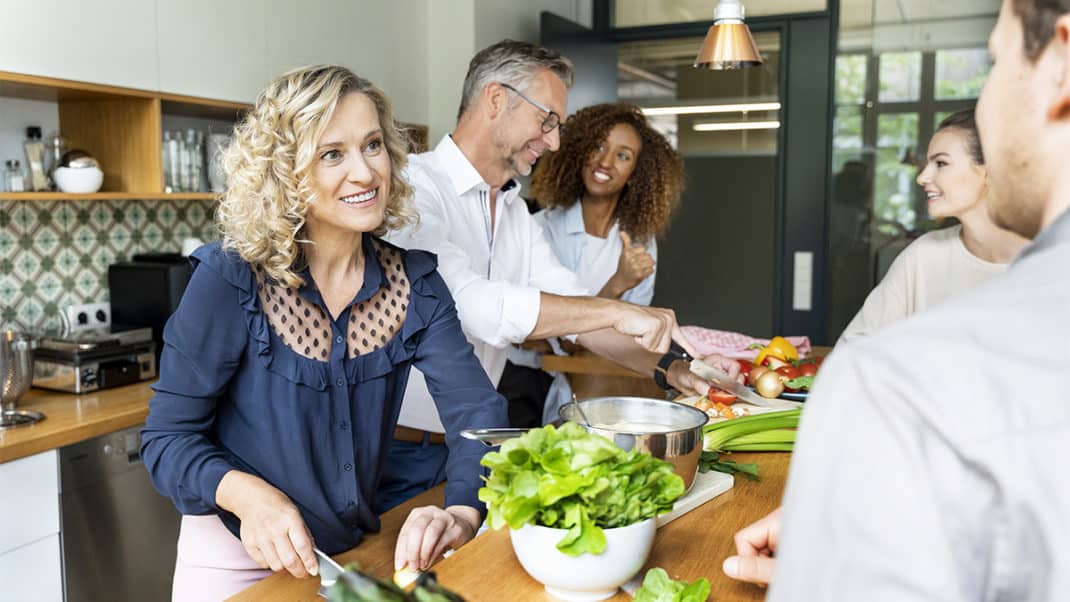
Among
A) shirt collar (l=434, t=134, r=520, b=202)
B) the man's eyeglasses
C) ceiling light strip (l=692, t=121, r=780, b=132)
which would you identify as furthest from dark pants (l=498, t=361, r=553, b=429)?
ceiling light strip (l=692, t=121, r=780, b=132)

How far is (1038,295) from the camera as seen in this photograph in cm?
54

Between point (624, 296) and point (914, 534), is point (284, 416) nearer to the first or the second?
point (914, 534)

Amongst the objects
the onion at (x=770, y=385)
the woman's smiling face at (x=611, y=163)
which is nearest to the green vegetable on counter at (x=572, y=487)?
the onion at (x=770, y=385)

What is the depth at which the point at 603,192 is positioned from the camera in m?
3.61

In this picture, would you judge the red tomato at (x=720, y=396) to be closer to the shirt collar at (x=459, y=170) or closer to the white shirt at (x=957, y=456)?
the shirt collar at (x=459, y=170)

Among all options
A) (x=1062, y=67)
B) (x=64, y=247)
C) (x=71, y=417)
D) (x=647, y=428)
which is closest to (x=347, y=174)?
(x=647, y=428)

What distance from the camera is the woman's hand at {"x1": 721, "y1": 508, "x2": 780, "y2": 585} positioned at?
111cm

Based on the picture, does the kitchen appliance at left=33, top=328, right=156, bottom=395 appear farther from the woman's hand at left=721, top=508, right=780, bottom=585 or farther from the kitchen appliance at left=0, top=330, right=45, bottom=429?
the woman's hand at left=721, top=508, right=780, bottom=585

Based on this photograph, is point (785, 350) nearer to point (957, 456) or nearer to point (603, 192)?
point (603, 192)

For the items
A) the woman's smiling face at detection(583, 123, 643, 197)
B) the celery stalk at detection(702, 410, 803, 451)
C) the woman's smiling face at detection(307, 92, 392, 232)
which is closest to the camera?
the woman's smiling face at detection(307, 92, 392, 232)

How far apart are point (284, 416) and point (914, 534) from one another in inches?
50.1

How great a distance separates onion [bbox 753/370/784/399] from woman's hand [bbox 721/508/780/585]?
3.59ft

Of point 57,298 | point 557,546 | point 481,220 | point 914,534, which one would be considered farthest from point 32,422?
point 914,534

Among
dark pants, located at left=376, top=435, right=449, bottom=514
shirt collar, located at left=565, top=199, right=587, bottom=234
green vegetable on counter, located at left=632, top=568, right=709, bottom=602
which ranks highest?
shirt collar, located at left=565, top=199, right=587, bottom=234
